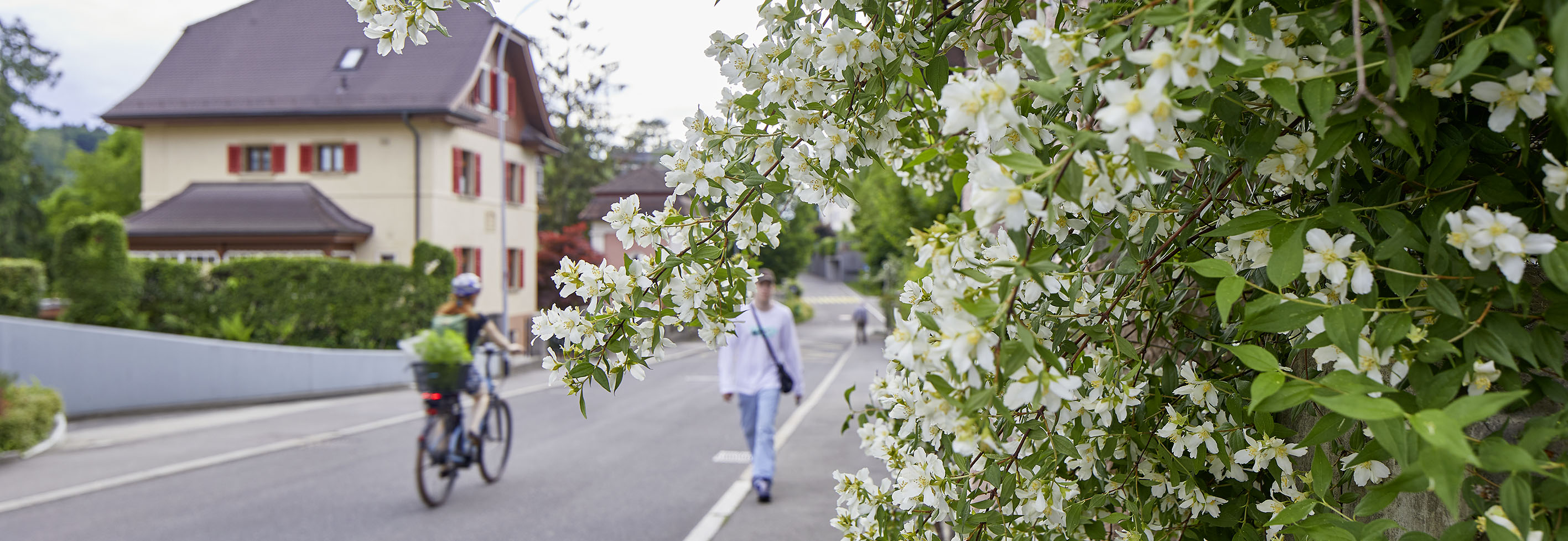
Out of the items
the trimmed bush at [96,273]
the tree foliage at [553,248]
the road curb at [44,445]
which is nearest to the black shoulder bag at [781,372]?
the road curb at [44,445]

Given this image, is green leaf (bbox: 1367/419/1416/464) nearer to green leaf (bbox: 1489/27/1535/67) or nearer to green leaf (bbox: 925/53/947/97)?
green leaf (bbox: 1489/27/1535/67)

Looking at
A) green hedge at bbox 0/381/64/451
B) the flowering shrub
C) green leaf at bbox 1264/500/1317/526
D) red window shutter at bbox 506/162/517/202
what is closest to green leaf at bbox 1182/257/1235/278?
the flowering shrub

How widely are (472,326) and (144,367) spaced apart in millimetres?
8579

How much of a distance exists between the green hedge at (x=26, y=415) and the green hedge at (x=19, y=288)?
5.32m

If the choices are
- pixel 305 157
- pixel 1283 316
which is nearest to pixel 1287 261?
pixel 1283 316

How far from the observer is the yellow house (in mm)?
21188

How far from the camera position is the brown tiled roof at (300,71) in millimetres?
22125

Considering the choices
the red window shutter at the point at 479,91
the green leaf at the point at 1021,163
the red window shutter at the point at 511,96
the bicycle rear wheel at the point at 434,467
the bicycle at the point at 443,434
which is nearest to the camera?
the green leaf at the point at 1021,163

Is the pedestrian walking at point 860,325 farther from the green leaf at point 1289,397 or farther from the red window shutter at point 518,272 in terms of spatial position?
the green leaf at point 1289,397

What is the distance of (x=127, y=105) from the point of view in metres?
22.5

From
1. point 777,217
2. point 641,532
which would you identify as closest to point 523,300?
point 641,532

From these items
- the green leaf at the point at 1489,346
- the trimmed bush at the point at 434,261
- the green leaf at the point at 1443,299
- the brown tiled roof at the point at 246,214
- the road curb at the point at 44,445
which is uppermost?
the brown tiled roof at the point at 246,214

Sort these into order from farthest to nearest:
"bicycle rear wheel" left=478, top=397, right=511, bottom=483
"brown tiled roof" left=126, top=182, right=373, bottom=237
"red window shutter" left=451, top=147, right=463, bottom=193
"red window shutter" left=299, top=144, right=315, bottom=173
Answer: "red window shutter" left=451, top=147, right=463, bottom=193 < "red window shutter" left=299, top=144, right=315, bottom=173 < "brown tiled roof" left=126, top=182, right=373, bottom=237 < "bicycle rear wheel" left=478, top=397, right=511, bottom=483

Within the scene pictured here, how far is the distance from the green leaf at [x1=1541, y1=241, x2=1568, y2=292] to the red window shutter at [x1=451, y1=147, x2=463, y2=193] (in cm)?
2399
